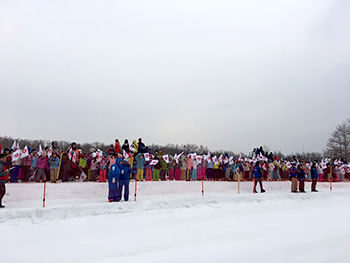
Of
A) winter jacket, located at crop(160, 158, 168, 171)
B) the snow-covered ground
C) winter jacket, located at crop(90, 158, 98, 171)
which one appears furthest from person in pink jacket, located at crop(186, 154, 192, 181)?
winter jacket, located at crop(90, 158, 98, 171)

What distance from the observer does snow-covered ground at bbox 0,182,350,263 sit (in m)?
6.34

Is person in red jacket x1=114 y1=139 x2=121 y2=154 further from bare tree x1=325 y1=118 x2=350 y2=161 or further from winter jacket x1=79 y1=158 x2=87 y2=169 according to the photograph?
bare tree x1=325 y1=118 x2=350 y2=161

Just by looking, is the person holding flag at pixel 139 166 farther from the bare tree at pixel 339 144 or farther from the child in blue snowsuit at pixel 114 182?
the bare tree at pixel 339 144

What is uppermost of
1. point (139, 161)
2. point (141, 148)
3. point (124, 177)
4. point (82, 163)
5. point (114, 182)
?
point (141, 148)

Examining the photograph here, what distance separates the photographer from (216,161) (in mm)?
22078

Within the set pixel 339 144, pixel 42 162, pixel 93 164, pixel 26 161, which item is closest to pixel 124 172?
pixel 93 164

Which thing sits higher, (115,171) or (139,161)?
(139,161)

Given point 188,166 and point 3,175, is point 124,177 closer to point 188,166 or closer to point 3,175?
point 3,175

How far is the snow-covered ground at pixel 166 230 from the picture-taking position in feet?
20.8

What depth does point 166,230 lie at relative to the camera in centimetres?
855

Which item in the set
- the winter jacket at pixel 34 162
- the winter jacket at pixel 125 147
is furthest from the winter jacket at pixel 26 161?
the winter jacket at pixel 125 147

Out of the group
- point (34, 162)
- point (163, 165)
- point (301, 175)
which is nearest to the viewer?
point (34, 162)

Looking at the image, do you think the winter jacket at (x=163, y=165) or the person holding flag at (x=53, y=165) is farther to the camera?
the winter jacket at (x=163, y=165)

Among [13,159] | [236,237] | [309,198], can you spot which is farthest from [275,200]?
[13,159]
